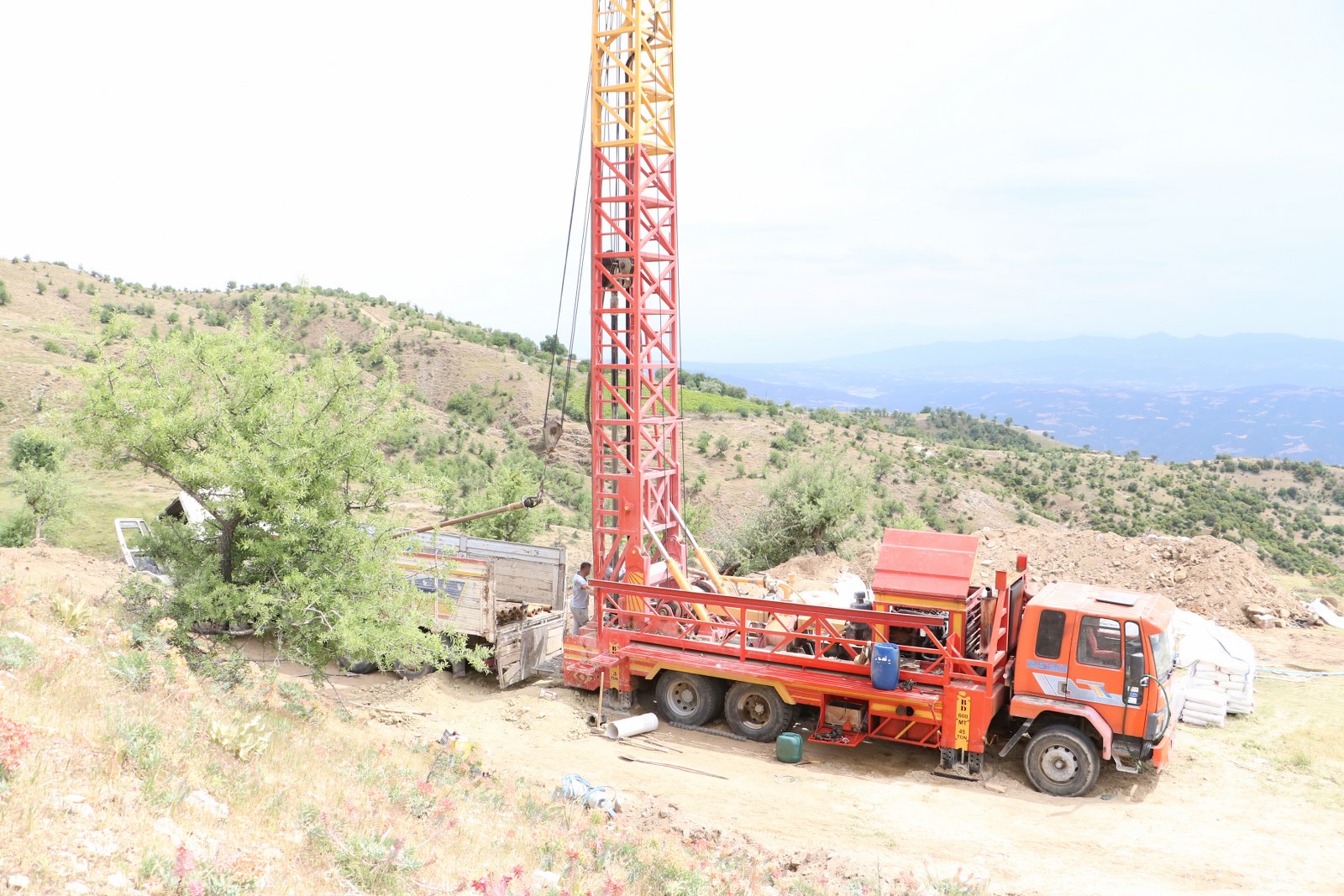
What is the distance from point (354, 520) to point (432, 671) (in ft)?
18.1

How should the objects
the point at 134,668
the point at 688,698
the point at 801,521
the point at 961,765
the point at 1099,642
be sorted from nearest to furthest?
1. the point at 134,668
2. the point at 1099,642
3. the point at 961,765
4. the point at 688,698
5. the point at 801,521

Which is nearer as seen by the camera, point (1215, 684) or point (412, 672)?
point (1215, 684)

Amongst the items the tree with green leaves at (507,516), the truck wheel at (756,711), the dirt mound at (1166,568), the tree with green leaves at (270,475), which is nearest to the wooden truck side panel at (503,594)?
the tree with green leaves at (270,475)

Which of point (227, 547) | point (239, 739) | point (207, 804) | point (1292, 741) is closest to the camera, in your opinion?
point (207, 804)

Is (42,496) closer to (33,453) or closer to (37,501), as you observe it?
(37,501)

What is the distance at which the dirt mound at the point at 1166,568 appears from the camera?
18.9 metres

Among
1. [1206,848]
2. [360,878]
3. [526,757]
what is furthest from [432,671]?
[1206,848]

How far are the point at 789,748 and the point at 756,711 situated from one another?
105 cm

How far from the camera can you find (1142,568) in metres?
20.7

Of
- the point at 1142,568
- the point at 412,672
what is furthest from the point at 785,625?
the point at 1142,568

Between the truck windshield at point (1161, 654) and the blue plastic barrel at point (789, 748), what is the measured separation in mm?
4457

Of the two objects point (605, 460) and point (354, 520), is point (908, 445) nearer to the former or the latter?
point (605, 460)

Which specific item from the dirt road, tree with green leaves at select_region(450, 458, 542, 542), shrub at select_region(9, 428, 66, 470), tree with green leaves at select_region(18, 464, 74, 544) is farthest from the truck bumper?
shrub at select_region(9, 428, 66, 470)

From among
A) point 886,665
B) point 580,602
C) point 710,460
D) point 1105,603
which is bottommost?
point 580,602
